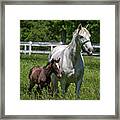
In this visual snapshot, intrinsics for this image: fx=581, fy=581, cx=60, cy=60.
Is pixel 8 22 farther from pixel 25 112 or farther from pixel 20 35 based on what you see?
pixel 25 112

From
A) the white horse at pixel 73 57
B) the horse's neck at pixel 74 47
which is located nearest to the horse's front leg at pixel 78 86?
the white horse at pixel 73 57

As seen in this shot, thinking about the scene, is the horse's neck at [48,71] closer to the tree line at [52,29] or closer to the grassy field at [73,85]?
the grassy field at [73,85]

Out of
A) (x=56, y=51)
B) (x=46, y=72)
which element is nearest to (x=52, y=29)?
(x=56, y=51)

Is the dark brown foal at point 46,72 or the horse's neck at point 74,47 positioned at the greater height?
the horse's neck at point 74,47

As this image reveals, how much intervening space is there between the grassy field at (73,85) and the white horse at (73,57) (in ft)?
0.08

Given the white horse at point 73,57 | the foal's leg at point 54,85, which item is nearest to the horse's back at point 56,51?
the white horse at point 73,57

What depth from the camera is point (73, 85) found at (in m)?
2.83

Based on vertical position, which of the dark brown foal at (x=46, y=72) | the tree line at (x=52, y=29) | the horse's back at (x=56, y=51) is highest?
the tree line at (x=52, y=29)

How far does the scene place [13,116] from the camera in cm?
282

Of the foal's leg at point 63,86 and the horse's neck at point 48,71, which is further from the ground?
the horse's neck at point 48,71

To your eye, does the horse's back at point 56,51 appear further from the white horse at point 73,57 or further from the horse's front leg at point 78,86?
the horse's front leg at point 78,86

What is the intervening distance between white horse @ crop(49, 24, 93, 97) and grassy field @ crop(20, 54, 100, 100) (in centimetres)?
2

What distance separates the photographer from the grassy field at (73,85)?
281cm

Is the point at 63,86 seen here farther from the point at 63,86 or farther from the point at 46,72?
the point at 46,72
